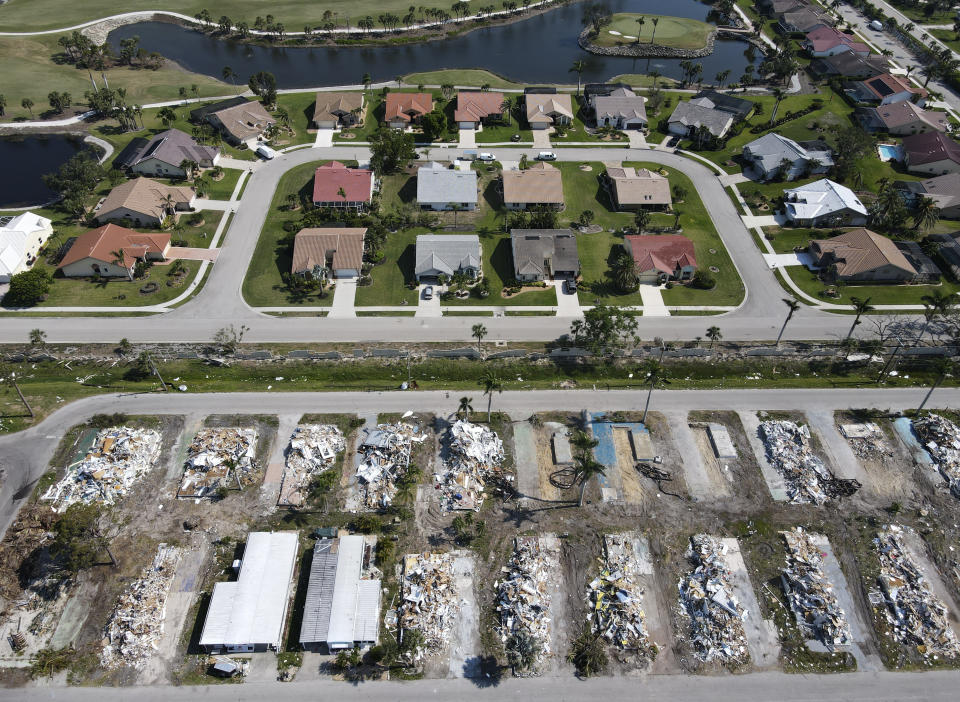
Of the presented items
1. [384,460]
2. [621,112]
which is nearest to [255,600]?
[384,460]

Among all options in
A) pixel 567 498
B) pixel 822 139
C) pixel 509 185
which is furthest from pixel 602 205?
pixel 567 498

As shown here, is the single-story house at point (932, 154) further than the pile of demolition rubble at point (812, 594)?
Yes

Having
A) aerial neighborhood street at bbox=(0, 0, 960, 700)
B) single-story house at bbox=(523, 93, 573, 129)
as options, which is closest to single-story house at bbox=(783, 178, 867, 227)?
aerial neighborhood street at bbox=(0, 0, 960, 700)

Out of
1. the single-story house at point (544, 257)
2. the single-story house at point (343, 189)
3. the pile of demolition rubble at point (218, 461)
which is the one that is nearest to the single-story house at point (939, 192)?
the single-story house at point (544, 257)

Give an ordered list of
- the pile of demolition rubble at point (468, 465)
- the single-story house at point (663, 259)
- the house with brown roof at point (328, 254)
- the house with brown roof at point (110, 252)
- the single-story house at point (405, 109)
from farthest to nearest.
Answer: the single-story house at point (405, 109) → the single-story house at point (663, 259) → the house with brown roof at point (328, 254) → the house with brown roof at point (110, 252) → the pile of demolition rubble at point (468, 465)

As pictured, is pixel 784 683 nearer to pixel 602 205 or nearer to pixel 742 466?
pixel 742 466

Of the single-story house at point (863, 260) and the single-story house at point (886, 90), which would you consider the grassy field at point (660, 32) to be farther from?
the single-story house at point (863, 260)

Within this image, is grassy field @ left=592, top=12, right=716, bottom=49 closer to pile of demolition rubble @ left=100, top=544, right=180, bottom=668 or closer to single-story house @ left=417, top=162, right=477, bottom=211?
single-story house @ left=417, top=162, right=477, bottom=211
